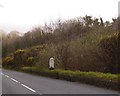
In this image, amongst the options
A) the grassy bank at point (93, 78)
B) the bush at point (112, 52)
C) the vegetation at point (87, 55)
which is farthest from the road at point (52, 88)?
the bush at point (112, 52)

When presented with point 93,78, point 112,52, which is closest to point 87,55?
point 112,52

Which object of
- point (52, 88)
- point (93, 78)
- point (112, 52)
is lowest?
point (52, 88)

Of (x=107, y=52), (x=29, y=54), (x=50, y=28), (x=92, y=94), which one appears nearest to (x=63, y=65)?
(x=107, y=52)

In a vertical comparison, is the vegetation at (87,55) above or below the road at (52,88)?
above

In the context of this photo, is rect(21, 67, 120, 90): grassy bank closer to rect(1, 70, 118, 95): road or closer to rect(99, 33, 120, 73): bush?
rect(1, 70, 118, 95): road

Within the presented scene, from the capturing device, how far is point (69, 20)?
56188 mm

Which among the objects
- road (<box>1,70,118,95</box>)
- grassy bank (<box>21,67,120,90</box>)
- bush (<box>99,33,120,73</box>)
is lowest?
road (<box>1,70,118,95</box>)

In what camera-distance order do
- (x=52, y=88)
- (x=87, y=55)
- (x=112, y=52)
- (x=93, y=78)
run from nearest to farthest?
(x=52, y=88) < (x=93, y=78) < (x=112, y=52) < (x=87, y=55)

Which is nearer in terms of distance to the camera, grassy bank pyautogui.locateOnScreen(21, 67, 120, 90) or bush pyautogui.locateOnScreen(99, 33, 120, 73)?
grassy bank pyautogui.locateOnScreen(21, 67, 120, 90)

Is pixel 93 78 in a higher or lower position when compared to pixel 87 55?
lower

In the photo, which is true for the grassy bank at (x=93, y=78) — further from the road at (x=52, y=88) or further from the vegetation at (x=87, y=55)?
the road at (x=52, y=88)

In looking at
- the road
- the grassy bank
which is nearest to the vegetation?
the grassy bank

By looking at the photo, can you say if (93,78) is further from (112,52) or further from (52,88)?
(112,52)

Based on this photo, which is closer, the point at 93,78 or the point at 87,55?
the point at 93,78
